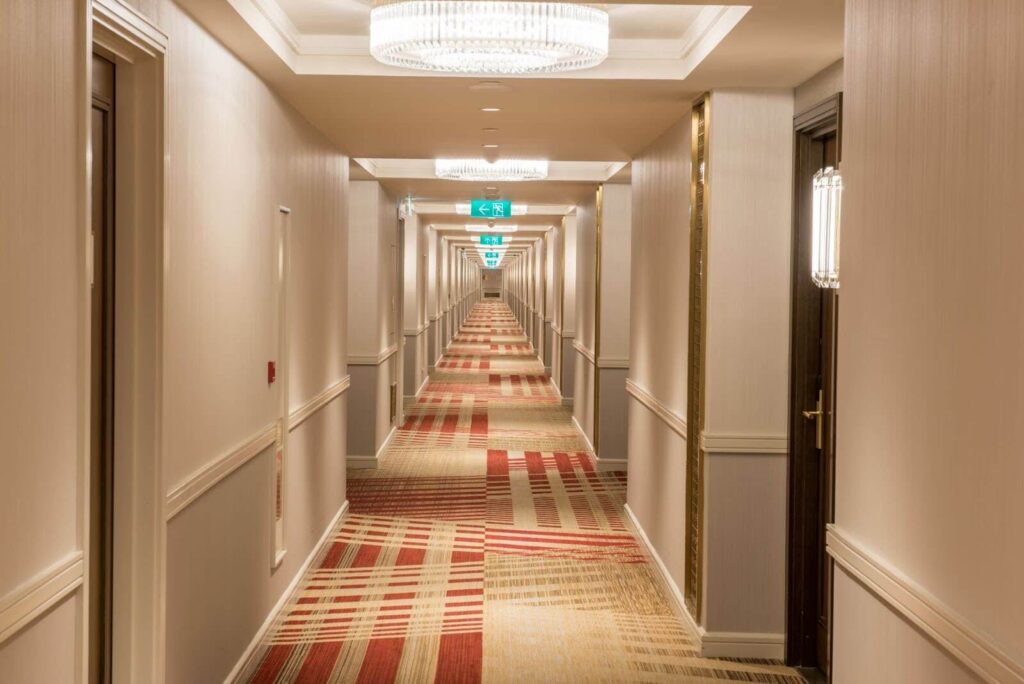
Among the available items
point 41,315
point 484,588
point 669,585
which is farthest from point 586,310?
point 41,315

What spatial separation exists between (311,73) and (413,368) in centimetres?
1019

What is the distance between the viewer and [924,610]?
246cm

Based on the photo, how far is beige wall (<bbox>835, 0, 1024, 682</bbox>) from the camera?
2.10m

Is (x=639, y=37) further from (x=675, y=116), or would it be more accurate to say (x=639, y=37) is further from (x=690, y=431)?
(x=690, y=431)

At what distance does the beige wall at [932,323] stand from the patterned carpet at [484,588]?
85.9 inches

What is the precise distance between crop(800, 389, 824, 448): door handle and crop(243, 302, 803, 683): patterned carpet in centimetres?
103

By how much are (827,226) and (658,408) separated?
8.87 feet

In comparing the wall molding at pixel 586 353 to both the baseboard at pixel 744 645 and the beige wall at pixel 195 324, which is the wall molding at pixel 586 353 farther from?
the baseboard at pixel 744 645

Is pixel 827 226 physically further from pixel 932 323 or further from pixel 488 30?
pixel 932 323

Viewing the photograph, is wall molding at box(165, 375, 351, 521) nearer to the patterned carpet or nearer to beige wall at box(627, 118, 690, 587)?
the patterned carpet

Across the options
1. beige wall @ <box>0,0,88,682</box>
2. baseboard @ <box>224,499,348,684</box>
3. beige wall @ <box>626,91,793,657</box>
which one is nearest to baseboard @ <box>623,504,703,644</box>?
beige wall @ <box>626,91,793,657</box>

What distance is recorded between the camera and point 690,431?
220 inches

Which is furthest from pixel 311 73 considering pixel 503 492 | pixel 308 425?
pixel 503 492

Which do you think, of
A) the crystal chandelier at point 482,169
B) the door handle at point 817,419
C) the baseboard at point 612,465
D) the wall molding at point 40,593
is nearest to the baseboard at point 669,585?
the door handle at point 817,419
